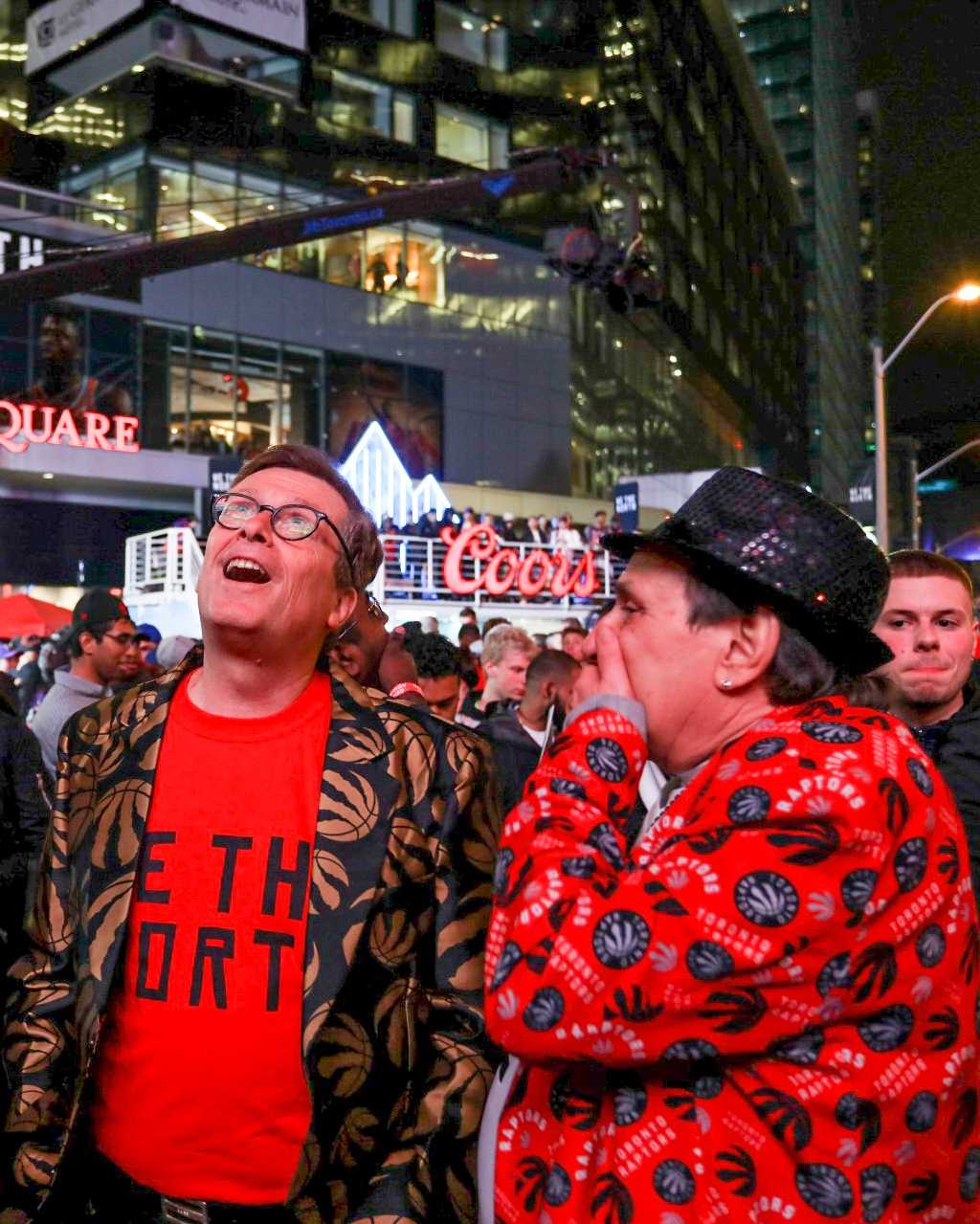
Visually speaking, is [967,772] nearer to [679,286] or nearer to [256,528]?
[256,528]

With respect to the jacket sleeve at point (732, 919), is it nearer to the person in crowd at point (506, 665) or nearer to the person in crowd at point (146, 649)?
the person in crowd at point (506, 665)

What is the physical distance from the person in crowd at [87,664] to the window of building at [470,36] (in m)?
36.8

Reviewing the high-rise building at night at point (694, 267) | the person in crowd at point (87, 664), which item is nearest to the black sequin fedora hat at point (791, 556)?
the person in crowd at point (87, 664)

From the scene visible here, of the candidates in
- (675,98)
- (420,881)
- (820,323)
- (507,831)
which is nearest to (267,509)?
(420,881)

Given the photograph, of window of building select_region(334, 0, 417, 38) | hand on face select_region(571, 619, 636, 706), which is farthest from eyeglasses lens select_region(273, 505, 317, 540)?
window of building select_region(334, 0, 417, 38)

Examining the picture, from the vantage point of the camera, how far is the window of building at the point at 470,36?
126ft

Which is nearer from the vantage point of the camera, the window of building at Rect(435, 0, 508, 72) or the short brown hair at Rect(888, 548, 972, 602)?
the short brown hair at Rect(888, 548, 972, 602)

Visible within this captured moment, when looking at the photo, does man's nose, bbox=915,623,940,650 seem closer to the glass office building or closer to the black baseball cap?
the black baseball cap

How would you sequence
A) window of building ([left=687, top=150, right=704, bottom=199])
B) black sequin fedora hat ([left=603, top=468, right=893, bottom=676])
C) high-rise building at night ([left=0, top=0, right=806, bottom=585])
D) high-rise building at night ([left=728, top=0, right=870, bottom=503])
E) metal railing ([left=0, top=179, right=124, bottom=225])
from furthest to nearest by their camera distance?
high-rise building at night ([left=728, top=0, right=870, bottom=503]) → window of building ([left=687, top=150, right=704, bottom=199]) → high-rise building at night ([left=0, top=0, right=806, bottom=585]) → metal railing ([left=0, top=179, right=124, bottom=225]) → black sequin fedora hat ([left=603, top=468, right=893, bottom=676])

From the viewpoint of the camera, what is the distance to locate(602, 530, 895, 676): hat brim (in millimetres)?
1882

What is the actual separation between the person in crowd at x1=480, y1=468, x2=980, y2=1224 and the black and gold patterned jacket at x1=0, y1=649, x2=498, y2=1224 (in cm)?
37

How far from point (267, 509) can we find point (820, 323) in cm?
10365

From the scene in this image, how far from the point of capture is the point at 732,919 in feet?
5.29

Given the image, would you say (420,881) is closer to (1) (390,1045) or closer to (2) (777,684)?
(1) (390,1045)
